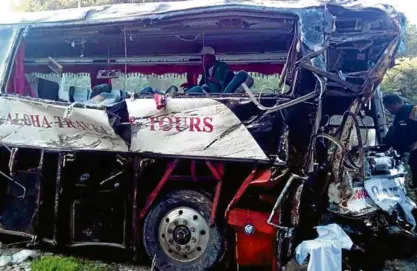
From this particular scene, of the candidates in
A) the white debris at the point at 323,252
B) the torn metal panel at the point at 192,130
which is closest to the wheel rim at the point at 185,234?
the torn metal panel at the point at 192,130

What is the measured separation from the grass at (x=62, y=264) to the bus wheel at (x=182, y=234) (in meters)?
0.66

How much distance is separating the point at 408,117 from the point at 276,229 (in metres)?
3.16

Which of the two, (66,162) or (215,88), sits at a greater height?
(215,88)

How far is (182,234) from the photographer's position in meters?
4.07

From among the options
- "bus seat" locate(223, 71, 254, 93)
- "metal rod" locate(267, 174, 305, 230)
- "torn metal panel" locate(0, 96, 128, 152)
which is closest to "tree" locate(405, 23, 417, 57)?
"bus seat" locate(223, 71, 254, 93)

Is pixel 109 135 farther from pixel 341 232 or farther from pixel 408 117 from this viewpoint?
pixel 408 117

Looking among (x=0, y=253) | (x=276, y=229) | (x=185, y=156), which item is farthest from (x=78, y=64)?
(x=276, y=229)

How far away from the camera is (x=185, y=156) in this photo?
400 cm

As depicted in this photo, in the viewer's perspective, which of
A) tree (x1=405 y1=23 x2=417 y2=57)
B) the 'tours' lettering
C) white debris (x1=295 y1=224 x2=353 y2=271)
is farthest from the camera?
tree (x1=405 y1=23 x2=417 y2=57)

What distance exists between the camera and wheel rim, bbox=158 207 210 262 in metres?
4.05

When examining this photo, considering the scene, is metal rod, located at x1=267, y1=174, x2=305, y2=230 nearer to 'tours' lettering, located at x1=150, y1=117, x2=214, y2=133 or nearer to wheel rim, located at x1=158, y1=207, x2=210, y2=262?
wheel rim, located at x1=158, y1=207, x2=210, y2=262

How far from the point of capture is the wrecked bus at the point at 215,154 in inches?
148

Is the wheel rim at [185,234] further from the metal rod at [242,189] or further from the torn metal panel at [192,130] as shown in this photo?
the torn metal panel at [192,130]

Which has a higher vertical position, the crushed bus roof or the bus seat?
the crushed bus roof
